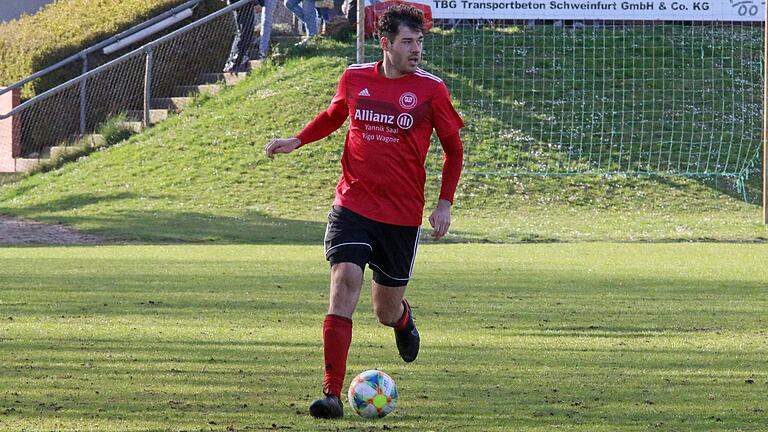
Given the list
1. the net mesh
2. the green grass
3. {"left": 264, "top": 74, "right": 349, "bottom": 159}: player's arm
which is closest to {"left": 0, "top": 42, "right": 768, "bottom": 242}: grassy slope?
the net mesh

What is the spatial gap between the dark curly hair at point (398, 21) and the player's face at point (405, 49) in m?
0.03

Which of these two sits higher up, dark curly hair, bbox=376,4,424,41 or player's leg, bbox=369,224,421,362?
dark curly hair, bbox=376,4,424,41

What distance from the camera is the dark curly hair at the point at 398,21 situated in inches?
290

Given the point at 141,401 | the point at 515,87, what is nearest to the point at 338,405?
the point at 141,401

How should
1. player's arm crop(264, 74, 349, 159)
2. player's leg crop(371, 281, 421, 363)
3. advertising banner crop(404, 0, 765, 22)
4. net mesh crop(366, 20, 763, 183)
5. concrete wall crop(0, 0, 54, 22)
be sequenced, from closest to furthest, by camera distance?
player's arm crop(264, 74, 349, 159) < player's leg crop(371, 281, 421, 363) < net mesh crop(366, 20, 763, 183) < advertising banner crop(404, 0, 765, 22) < concrete wall crop(0, 0, 54, 22)

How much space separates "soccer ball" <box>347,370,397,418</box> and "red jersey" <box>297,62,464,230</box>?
3.61ft

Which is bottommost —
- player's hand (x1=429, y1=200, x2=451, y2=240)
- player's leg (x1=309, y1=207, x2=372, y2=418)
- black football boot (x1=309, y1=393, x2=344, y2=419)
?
black football boot (x1=309, y1=393, x2=344, y2=419)

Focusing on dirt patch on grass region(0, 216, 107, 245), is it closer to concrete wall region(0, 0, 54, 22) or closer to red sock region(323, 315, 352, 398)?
red sock region(323, 315, 352, 398)

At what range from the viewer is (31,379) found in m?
7.38

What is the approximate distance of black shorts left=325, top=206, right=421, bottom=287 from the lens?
23.8ft

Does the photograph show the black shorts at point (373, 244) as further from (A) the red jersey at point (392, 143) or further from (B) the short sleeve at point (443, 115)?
(B) the short sleeve at point (443, 115)

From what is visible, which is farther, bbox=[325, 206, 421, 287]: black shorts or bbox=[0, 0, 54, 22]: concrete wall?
bbox=[0, 0, 54, 22]: concrete wall

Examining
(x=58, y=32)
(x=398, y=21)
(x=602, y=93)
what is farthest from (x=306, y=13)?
(x=398, y=21)

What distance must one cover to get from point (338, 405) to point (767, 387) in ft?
7.81
